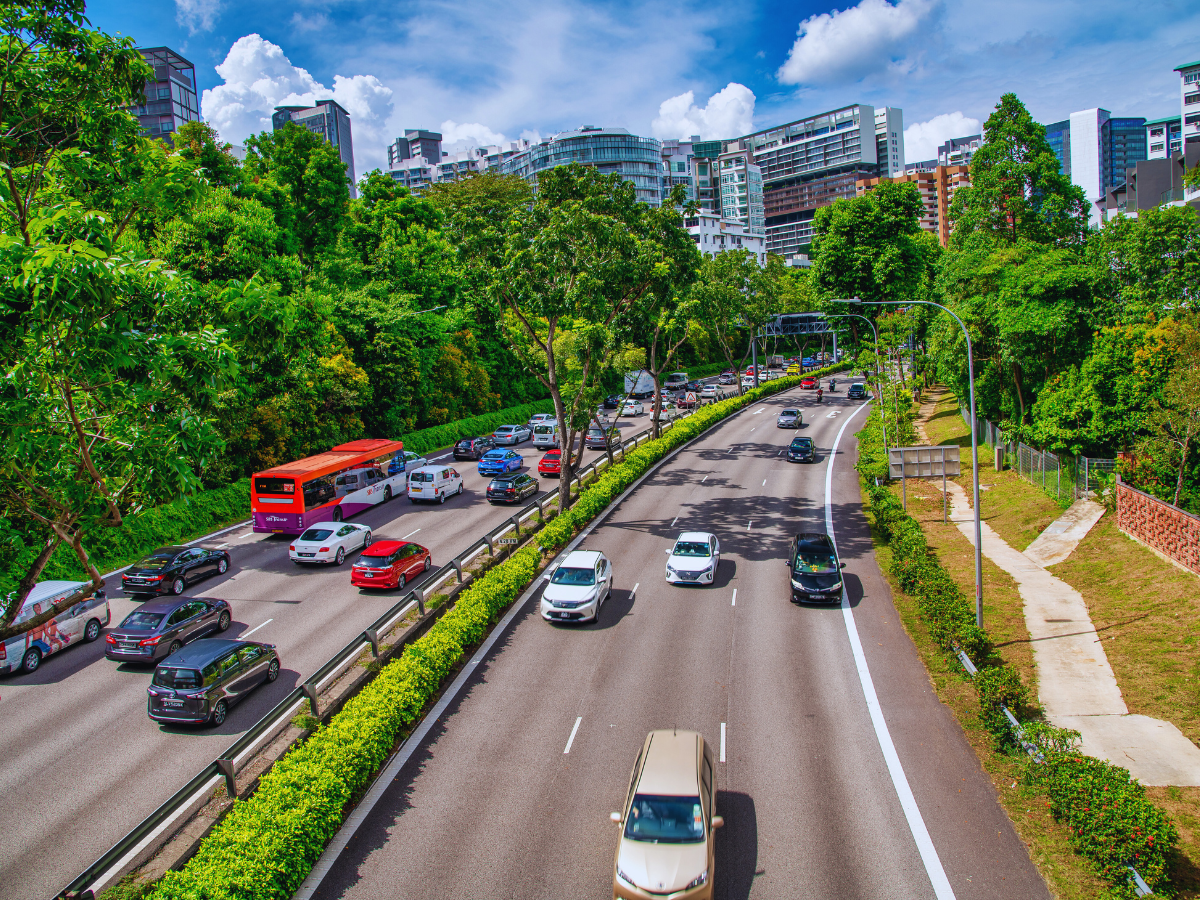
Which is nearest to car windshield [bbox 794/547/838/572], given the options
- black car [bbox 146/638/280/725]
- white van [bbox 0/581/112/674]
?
black car [bbox 146/638/280/725]

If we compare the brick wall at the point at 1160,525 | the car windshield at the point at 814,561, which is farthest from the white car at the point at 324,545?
the brick wall at the point at 1160,525

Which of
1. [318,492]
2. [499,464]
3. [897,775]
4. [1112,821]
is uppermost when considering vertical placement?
[318,492]

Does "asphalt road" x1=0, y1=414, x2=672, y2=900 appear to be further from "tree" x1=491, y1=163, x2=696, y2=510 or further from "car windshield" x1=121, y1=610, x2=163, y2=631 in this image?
"tree" x1=491, y1=163, x2=696, y2=510

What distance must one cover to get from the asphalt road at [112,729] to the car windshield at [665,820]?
32.1 ft

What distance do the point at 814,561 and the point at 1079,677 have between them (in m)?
8.26

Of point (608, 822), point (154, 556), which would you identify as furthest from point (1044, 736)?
point (154, 556)

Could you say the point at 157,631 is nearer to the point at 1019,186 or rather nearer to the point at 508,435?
the point at 508,435

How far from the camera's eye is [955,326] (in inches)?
1501

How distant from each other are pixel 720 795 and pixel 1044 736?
643 centimetres

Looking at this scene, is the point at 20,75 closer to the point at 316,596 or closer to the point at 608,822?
the point at 608,822

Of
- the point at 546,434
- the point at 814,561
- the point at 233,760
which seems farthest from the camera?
the point at 546,434

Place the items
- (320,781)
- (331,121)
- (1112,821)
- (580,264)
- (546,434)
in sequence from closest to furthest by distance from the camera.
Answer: (1112,821)
(320,781)
(580,264)
(546,434)
(331,121)

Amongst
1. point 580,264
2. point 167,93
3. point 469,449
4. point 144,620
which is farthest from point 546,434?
point 167,93

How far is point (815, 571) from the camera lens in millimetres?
24344
